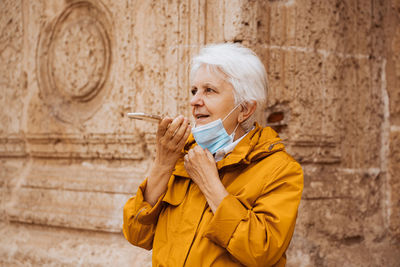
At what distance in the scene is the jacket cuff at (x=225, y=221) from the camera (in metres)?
1.34

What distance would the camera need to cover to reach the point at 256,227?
4.36 feet

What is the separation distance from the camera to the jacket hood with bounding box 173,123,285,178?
1.48 m

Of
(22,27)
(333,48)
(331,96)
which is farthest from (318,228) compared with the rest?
(22,27)

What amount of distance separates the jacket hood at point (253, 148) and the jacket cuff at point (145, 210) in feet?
0.54

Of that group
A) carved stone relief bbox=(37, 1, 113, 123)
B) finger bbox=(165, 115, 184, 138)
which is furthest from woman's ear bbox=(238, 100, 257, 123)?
carved stone relief bbox=(37, 1, 113, 123)

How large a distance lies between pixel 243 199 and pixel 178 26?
65.0 inches

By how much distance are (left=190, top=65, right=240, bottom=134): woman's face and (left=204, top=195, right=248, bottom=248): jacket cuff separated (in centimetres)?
38

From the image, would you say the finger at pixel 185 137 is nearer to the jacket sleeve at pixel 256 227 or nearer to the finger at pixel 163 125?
the finger at pixel 163 125

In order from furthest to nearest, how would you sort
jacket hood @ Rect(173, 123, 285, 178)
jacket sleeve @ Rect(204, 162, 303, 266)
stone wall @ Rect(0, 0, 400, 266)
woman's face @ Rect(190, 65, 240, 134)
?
1. stone wall @ Rect(0, 0, 400, 266)
2. woman's face @ Rect(190, 65, 240, 134)
3. jacket hood @ Rect(173, 123, 285, 178)
4. jacket sleeve @ Rect(204, 162, 303, 266)

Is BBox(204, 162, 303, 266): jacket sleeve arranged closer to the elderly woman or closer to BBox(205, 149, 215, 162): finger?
the elderly woman

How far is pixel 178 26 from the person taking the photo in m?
2.73

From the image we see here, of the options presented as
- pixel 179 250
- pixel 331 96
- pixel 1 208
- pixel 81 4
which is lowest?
pixel 1 208

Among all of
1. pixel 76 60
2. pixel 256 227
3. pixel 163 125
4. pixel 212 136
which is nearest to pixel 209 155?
pixel 212 136

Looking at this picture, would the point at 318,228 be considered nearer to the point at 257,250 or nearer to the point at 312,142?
the point at 312,142
